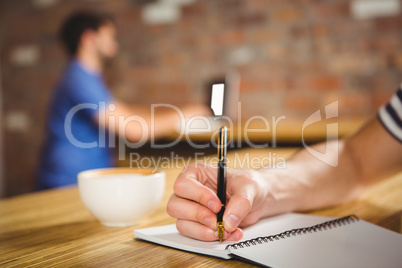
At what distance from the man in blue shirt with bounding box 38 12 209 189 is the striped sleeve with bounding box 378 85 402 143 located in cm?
160

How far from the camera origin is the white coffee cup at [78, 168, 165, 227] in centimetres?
64

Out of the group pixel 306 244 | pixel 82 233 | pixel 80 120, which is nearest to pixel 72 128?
pixel 80 120

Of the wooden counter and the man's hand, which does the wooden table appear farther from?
the wooden counter

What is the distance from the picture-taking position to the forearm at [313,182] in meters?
0.72

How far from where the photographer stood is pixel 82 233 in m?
0.64

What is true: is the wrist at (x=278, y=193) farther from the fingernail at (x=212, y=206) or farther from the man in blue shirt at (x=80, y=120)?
the man in blue shirt at (x=80, y=120)

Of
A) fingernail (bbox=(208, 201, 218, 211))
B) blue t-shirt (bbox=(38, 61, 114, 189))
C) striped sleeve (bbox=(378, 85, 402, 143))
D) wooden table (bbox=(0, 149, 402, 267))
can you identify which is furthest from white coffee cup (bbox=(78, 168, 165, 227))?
blue t-shirt (bbox=(38, 61, 114, 189))

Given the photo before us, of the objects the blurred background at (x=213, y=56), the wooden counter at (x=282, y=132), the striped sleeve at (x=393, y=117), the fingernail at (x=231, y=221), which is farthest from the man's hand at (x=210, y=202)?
the blurred background at (x=213, y=56)

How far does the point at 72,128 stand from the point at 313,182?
176 cm

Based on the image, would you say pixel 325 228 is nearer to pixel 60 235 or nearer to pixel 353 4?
pixel 60 235

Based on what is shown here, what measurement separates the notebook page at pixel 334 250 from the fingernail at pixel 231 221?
35mm

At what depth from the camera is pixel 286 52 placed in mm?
2818

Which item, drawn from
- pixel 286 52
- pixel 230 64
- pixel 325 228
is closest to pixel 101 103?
pixel 230 64

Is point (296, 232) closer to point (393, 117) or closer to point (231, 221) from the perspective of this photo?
point (231, 221)
